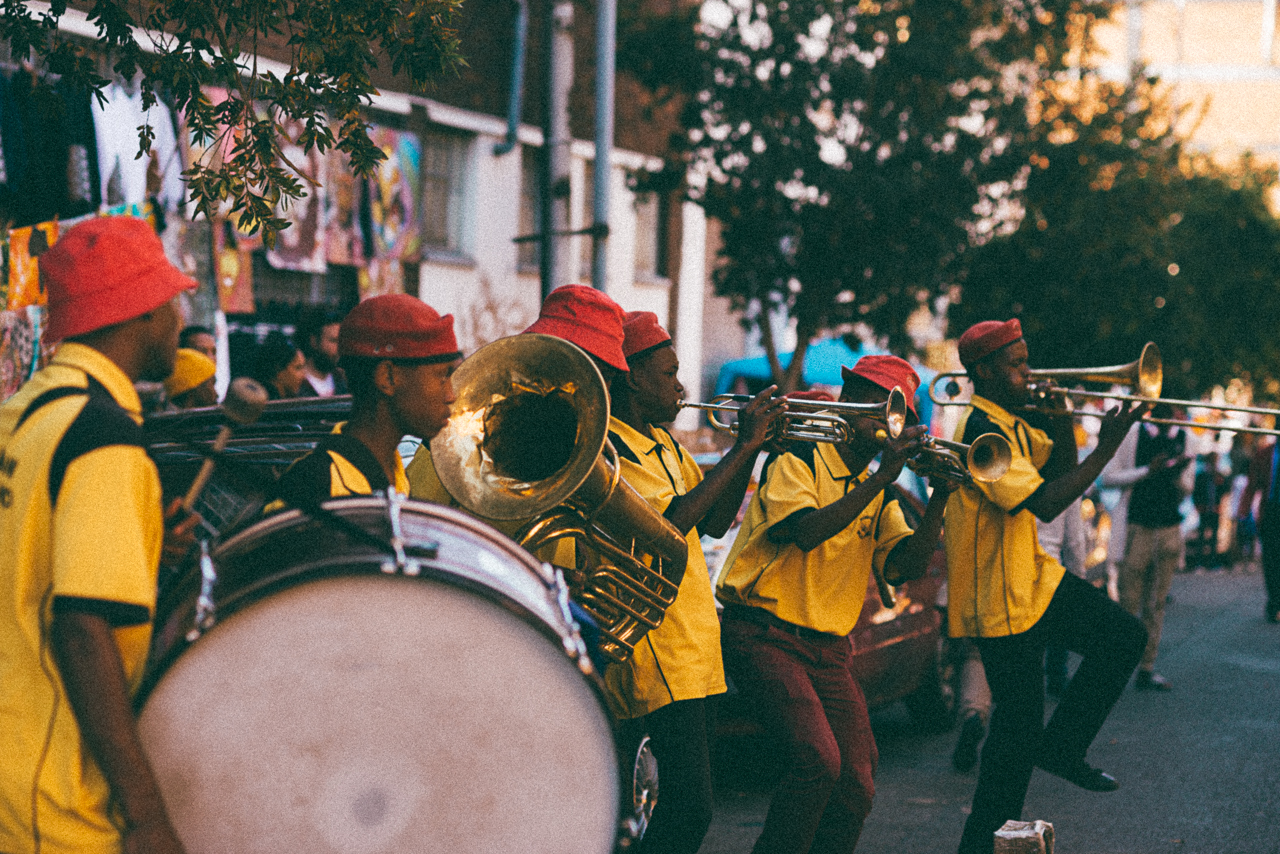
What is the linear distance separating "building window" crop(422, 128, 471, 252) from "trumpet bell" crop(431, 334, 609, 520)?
11.3 meters

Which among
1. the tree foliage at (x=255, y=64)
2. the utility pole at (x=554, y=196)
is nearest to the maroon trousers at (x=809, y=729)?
the tree foliage at (x=255, y=64)

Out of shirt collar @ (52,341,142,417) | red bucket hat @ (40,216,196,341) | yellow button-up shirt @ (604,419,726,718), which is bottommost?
yellow button-up shirt @ (604,419,726,718)

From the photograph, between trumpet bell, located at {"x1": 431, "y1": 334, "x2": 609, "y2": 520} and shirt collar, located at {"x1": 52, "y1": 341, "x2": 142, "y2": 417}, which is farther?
trumpet bell, located at {"x1": 431, "y1": 334, "x2": 609, "y2": 520}

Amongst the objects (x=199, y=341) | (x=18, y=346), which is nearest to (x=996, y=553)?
(x=199, y=341)

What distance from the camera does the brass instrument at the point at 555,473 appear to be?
3.60 m

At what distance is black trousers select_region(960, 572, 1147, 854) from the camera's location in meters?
4.75

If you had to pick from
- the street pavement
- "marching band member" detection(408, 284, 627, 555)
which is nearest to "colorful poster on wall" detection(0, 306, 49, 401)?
the street pavement

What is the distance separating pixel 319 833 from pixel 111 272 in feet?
3.29

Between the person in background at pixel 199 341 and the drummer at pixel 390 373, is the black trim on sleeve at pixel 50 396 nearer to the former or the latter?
the drummer at pixel 390 373

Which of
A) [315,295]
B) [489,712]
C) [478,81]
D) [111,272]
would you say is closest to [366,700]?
[489,712]

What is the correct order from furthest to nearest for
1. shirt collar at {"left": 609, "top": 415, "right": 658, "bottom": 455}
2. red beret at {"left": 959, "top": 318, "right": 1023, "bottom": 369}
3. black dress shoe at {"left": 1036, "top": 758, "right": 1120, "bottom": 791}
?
red beret at {"left": 959, "top": 318, "right": 1023, "bottom": 369}, black dress shoe at {"left": 1036, "top": 758, "right": 1120, "bottom": 791}, shirt collar at {"left": 609, "top": 415, "right": 658, "bottom": 455}

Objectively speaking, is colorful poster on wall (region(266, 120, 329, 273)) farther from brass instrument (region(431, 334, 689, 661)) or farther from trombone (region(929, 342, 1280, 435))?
brass instrument (region(431, 334, 689, 661))

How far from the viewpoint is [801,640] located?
13.9ft

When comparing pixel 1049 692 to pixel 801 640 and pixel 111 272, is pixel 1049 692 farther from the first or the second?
pixel 111 272
